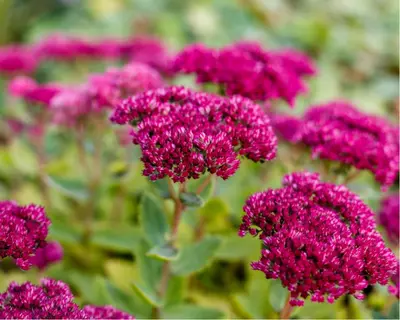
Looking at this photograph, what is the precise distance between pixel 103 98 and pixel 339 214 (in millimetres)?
1126

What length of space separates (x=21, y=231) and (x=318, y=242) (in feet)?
2.61

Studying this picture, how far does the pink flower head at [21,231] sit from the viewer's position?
146 centimetres

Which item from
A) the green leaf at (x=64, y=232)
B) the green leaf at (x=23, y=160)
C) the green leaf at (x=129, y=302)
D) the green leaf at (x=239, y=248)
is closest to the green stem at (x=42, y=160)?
the green leaf at (x=23, y=160)

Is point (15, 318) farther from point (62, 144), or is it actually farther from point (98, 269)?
point (62, 144)

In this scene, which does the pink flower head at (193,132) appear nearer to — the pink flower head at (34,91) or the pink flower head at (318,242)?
the pink flower head at (318,242)

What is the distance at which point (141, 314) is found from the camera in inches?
83.7

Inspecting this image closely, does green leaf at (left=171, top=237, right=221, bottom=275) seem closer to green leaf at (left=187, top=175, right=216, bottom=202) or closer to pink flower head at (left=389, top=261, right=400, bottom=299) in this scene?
green leaf at (left=187, top=175, right=216, bottom=202)

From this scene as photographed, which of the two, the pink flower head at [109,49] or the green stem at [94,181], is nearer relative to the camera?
the green stem at [94,181]

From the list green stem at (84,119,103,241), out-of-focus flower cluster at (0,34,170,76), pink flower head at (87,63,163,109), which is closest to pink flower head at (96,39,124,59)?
out-of-focus flower cluster at (0,34,170,76)

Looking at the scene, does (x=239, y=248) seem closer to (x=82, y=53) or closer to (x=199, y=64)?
(x=199, y=64)

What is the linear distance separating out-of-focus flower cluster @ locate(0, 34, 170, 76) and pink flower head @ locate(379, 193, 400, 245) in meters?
1.47

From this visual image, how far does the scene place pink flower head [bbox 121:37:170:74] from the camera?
3.16 metres

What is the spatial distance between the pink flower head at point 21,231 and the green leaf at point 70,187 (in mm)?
858

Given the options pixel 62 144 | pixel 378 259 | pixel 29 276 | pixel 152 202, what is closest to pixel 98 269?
pixel 29 276
